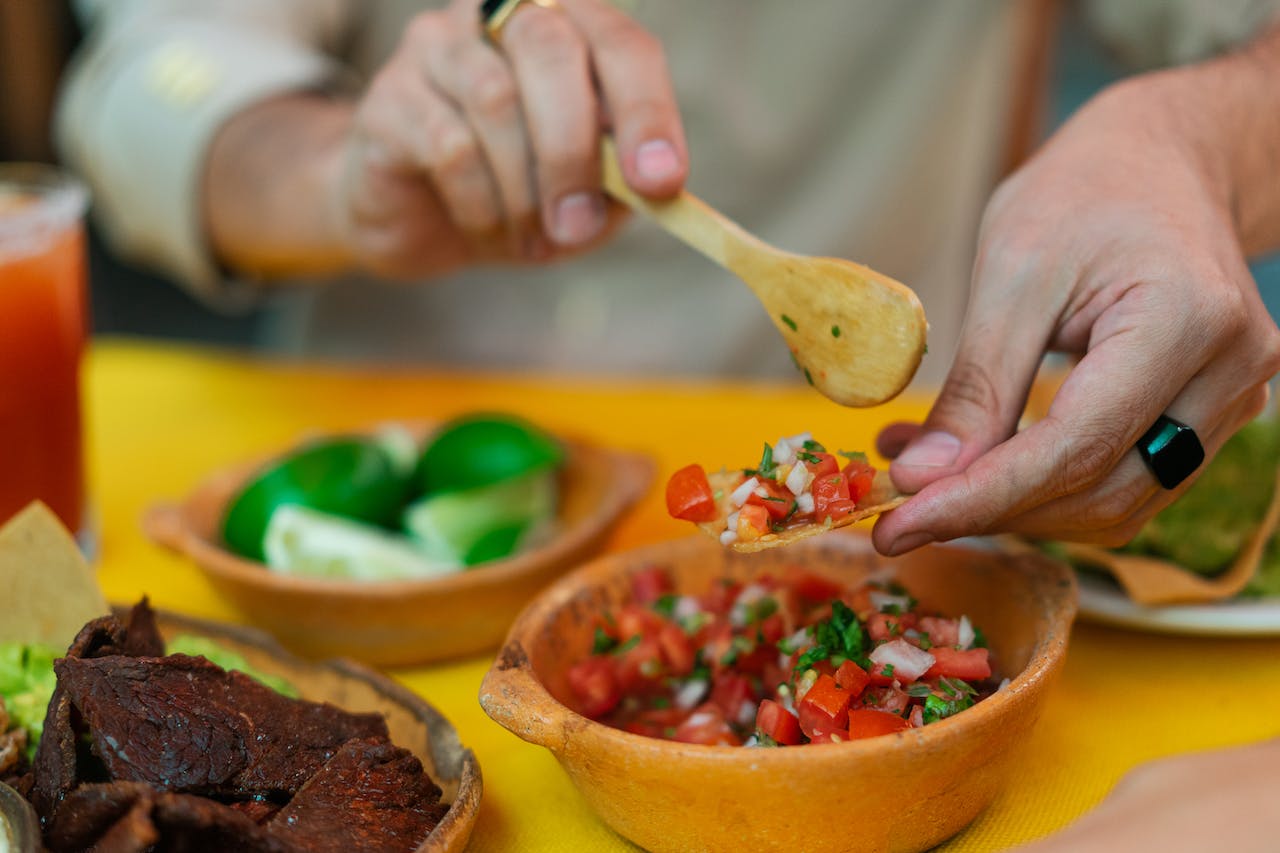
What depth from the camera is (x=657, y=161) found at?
145cm

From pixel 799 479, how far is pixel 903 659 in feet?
0.69

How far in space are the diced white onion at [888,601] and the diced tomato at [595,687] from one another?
0.30 meters

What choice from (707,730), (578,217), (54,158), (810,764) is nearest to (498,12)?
(578,217)

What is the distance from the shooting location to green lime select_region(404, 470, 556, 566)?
1.78 meters

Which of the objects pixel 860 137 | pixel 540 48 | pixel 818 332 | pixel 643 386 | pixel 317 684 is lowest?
pixel 643 386

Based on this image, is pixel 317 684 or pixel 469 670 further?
A: pixel 469 670

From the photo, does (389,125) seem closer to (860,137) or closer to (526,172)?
(526,172)

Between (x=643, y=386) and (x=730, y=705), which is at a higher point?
(x=730, y=705)

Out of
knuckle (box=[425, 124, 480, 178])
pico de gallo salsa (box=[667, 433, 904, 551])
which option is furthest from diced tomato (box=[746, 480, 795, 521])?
knuckle (box=[425, 124, 480, 178])

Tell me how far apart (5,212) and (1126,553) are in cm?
164

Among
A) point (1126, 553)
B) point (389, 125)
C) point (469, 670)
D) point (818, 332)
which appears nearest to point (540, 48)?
point (389, 125)

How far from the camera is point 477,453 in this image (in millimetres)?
1863

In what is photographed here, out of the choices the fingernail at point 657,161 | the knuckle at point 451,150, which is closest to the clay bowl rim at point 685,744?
the fingernail at point 657,161

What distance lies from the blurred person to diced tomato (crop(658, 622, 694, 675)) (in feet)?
1.04
